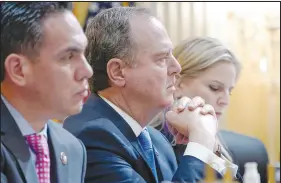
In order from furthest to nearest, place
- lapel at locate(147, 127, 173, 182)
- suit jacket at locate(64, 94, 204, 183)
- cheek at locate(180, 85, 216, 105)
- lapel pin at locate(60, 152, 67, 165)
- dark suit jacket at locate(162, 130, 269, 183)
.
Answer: dark suit jacket at locate(162, 130, 269, 183), cheek at locate(180, 85, 216, 105), lapel at locate(147, 127, 173, 182), suit jacket at locate(64, 94, 204, 183), lapel pin at locate(60, 152, 67, 165)

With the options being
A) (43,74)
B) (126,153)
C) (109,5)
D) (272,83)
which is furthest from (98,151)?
(272,83)

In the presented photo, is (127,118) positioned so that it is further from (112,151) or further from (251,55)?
(251,55)

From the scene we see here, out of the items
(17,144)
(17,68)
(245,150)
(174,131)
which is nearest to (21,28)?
(17,68)

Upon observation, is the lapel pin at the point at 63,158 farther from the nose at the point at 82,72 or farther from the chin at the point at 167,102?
the chin at the point at 167,102

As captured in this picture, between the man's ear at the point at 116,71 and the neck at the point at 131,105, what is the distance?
0.03m

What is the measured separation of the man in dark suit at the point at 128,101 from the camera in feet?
3.84

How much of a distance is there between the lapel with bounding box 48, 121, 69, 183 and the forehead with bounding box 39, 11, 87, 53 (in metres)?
0.17

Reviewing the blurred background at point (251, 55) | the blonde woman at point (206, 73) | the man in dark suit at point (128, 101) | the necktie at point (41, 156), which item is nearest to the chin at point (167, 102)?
the man in dark suit at point (128, 101)

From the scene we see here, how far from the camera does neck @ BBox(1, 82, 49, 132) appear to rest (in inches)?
37.3

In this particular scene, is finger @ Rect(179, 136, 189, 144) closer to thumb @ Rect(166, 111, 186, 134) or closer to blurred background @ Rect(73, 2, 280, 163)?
thumb @ Rect(166, 111, 186, 134)

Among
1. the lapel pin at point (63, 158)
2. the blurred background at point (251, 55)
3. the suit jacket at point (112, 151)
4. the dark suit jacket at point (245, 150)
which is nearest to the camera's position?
the lapel pin at point (63, 158)

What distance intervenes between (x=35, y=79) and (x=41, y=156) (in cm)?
14

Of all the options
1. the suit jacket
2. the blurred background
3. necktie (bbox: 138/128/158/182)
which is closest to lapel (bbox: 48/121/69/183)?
the suit jacket

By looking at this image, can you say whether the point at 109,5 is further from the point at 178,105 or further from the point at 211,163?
the point at 211,163
